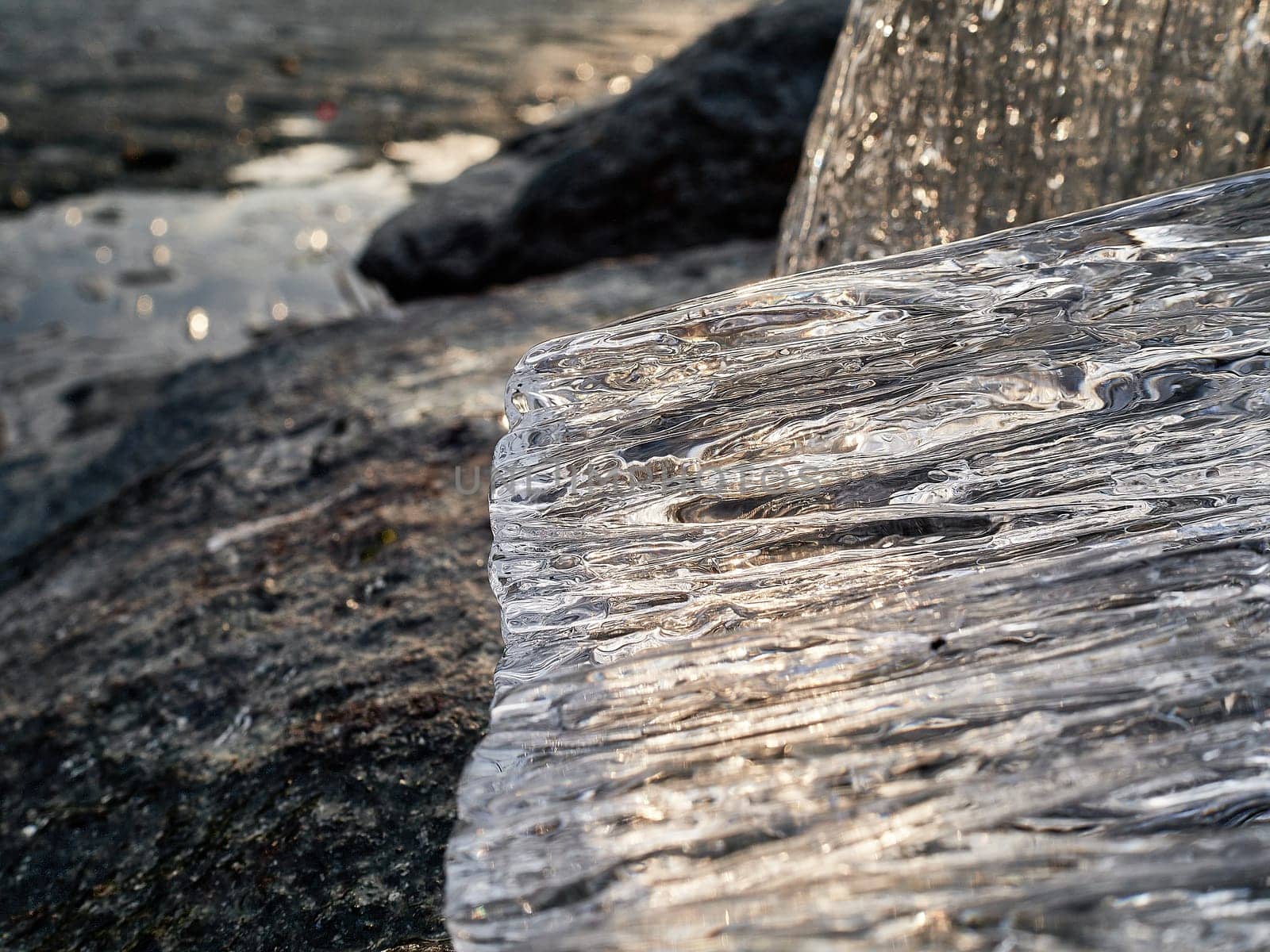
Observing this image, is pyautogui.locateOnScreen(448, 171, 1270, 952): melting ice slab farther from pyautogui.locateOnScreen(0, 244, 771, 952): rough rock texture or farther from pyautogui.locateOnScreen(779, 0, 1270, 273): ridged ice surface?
pyautogui.locateOnScreen(779, 0, 1270, 273): ridged ice surface

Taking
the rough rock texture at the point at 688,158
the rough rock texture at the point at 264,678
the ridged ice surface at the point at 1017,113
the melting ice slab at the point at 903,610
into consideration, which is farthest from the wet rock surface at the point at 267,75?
the melting ice slab at the point at 903,610

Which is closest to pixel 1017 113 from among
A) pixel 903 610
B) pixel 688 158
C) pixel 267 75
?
pixel 903 610

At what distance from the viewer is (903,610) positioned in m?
0.87

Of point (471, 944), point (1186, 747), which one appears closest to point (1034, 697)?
point (1186, 747)

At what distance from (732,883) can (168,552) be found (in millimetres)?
1531

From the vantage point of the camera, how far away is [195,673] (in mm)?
1508

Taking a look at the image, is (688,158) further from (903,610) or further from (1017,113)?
(903,610)

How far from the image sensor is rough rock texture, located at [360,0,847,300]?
3.43 meters

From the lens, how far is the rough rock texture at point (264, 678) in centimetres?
115

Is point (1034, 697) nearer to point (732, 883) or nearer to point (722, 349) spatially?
point (732, 883)

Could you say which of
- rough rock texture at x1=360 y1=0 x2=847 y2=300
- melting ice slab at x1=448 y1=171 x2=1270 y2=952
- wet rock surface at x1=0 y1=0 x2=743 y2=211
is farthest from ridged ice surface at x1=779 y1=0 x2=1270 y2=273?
wet rock surface at x1=0 y1=0 x2=743 y2=211

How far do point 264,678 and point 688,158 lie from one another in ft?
8.27

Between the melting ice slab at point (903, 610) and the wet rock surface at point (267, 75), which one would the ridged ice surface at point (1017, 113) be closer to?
the melting ice slab at point (903, 610)

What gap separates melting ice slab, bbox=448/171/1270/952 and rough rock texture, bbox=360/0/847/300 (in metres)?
2.43
